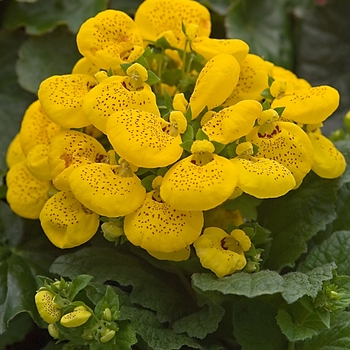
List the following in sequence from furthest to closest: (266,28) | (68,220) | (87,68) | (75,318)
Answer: (266,28) < (87,68) < (68,220) < (75,318)

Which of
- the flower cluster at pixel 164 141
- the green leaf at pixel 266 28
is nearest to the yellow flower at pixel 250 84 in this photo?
the flower cluster at pixel 164 141

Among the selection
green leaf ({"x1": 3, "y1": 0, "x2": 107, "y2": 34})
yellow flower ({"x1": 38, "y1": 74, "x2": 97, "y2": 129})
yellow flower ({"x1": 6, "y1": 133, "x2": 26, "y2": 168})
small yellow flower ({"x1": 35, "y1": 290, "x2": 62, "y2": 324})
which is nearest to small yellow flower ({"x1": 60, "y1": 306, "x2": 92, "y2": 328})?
small yellow flower ({"x1": 35, "y1": 290, "x2": 62, "y2": 324})

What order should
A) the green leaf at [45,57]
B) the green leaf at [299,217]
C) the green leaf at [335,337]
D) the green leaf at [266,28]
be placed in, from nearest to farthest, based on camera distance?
1. the green leaf at [335,337]
2. the green leaf at [299,217]
3. the green leaf at [45,57]
4. the green leaf at [266,28]

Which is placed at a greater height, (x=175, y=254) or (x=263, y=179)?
(x=263, y=179)

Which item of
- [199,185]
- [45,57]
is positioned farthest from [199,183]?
[45,57]

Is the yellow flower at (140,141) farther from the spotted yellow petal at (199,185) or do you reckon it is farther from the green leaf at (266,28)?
the green leaf at (266,28)

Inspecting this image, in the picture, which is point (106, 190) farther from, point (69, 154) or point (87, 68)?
point (87, 68)

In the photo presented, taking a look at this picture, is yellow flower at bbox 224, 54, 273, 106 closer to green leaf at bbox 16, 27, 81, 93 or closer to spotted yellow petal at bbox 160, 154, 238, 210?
spotted yellow petal at bbox 160, 154, 238, 210
